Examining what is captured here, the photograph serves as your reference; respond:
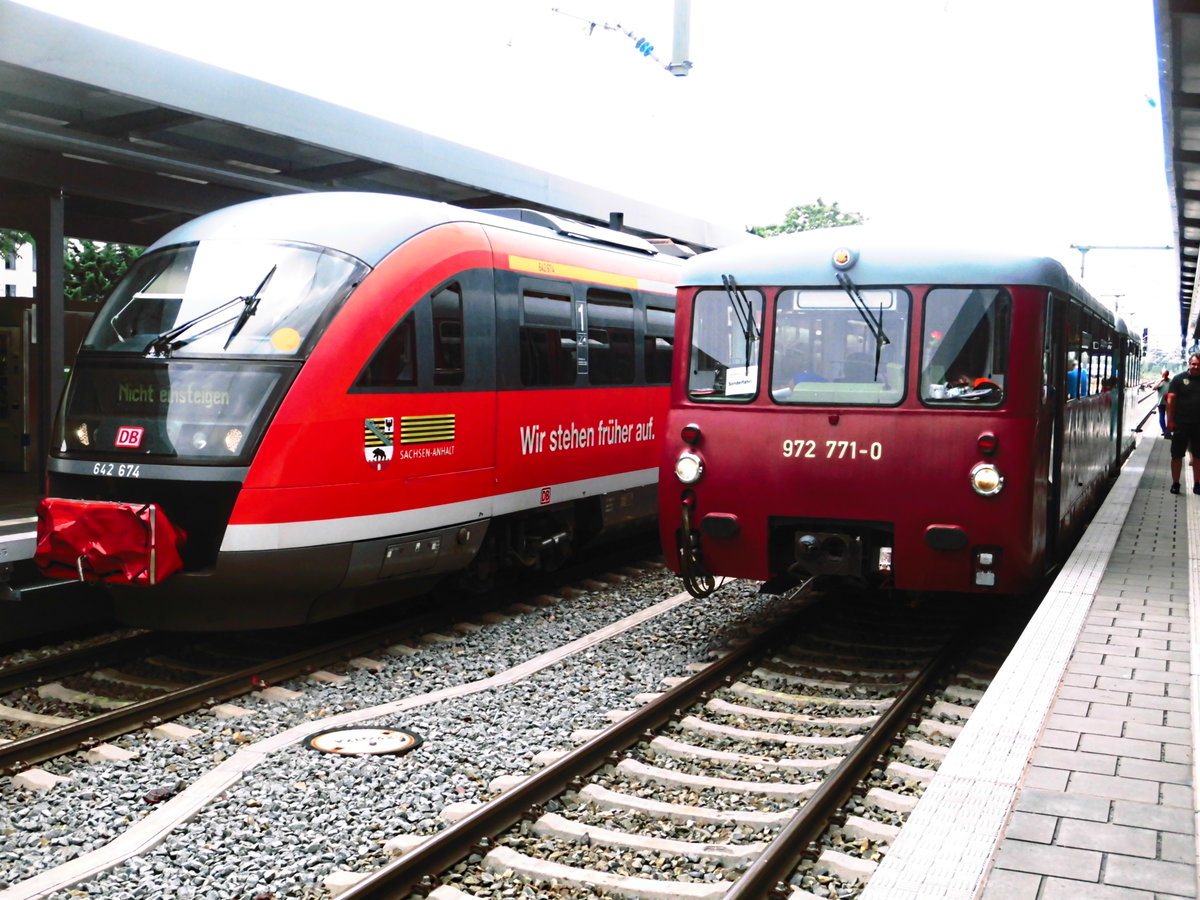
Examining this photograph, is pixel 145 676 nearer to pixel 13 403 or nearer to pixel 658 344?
pixel 658 344

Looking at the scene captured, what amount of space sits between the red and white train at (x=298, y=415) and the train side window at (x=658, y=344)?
93.9 inches

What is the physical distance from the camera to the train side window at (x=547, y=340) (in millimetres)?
9633

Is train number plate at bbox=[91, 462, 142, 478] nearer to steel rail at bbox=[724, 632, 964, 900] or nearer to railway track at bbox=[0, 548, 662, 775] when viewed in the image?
railway track at bbox=[0, 548, 662, 775]

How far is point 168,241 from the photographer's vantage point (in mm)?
8469

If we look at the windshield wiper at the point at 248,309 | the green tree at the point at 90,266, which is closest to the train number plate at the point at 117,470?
the windshield wiper at the point at 248,309

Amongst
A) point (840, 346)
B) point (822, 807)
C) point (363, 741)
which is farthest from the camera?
point (840, 346)

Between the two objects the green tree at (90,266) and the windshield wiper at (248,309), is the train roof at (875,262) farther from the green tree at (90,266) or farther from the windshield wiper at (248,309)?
the green tree at (90,266)

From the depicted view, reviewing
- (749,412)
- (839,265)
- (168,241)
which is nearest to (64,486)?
(168,241)

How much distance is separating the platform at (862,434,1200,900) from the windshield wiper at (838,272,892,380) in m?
1.90

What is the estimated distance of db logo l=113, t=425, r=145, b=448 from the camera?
757 cm

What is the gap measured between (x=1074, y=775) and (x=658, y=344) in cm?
792

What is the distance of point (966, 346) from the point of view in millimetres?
7570

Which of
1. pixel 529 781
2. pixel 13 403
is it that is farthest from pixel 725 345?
pixel 13 403

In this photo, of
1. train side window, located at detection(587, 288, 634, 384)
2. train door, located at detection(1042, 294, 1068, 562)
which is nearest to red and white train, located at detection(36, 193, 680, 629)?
train side window, located at detection(587, 288, 634, 384)
